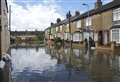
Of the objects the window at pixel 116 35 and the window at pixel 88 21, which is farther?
the window at pixel 88 21

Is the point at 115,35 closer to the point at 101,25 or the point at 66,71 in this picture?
the point at 101,25

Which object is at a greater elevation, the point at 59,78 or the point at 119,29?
the point at 119,29

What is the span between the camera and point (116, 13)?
5056 centimetres

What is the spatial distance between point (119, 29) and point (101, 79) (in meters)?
33.3

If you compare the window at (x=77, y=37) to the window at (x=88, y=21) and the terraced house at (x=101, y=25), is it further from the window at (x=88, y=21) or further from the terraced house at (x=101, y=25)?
the window at (x=88, y=21)

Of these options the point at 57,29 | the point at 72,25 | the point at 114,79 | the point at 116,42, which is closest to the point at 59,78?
the point at 114,79

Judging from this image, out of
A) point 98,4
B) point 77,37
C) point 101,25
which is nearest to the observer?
point 101,25

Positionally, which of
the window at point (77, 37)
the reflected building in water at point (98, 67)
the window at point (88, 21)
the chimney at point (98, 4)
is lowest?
the reflected building in water at point (98, 67)

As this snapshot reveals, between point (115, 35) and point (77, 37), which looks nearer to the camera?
point (115, 35)

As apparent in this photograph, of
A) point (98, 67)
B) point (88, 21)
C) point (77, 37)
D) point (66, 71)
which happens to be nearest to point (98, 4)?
point (88, 21)

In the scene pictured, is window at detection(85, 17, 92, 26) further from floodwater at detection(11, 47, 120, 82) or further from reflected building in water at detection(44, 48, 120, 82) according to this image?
floodwater at detection(11, 47, 120, 82)

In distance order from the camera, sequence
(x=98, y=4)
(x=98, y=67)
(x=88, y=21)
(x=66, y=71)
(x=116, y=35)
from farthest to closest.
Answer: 1. (x=98, y=4)
2. (x=88, y=21)
3. (x=116, y=35)
4. (x=98, y=67)
5. (x=66, y=71)

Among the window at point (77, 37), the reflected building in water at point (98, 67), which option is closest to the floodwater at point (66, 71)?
the reflected building in water at point (98, 67)

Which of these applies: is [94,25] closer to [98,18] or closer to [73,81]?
[98,18]
